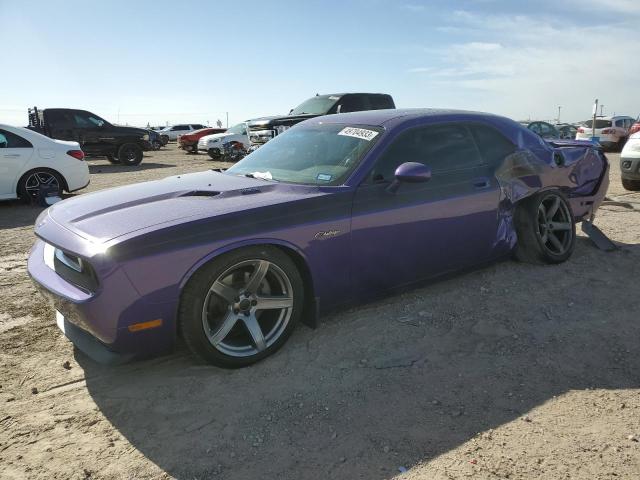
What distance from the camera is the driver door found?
3414 millimetres

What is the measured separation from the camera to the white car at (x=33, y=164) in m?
8.48

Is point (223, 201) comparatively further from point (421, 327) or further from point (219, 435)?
point (421, 327)

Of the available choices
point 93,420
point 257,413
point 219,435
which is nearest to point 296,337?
point 257,413

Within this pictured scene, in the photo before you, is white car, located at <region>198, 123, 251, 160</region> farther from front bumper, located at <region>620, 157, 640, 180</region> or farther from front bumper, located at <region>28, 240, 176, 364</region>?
front bumper, located at <region>28, 240, 176, 364</region>

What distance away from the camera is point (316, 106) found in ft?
43.8

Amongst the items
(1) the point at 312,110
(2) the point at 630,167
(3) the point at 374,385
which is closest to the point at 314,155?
(3) the point at 374,385

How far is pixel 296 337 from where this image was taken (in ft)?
11.2

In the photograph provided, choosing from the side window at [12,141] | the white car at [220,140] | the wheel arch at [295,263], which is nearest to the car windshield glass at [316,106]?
the white car at [220,140]

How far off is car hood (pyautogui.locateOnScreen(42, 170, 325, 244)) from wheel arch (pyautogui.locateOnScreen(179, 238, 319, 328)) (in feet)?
0.70

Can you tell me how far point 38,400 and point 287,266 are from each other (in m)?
1.54

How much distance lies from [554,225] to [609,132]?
19210 mm

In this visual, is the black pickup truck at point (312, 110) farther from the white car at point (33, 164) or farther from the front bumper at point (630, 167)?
the front bumper at point (630, 167)

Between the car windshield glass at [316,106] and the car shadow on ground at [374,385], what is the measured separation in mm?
9712

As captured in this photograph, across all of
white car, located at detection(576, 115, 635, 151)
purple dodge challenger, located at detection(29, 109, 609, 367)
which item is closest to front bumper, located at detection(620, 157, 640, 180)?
purple dodge challenger, located at detection(29, 109, 609, 367)
